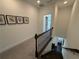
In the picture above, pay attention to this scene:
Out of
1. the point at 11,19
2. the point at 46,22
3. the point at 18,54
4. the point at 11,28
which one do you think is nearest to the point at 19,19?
the point at 11,19

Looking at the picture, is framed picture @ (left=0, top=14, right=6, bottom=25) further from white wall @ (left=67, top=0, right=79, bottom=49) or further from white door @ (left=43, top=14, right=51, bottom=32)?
white door @ (left=43, top=14, right=51, bottom=32)

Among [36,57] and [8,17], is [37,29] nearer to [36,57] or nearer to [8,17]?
[8,17]

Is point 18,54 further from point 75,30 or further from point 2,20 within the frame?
point 75,30

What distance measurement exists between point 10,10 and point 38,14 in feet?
11.8

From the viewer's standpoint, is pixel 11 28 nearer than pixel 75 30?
No

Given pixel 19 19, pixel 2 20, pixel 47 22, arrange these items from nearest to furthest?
pixel 2 20
pixel 19 19
pixel 47 22

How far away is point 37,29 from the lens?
7121 mm

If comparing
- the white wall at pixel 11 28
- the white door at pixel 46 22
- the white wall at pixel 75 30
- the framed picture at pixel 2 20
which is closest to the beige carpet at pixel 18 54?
the white wall at pixel 11 28

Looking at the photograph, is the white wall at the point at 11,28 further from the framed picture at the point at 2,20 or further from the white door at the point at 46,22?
the white door at the point at 46,22

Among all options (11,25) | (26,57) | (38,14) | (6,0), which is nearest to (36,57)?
(26,57)

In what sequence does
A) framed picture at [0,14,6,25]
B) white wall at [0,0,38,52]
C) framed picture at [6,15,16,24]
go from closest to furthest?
framed picture at [0,14,6,25], white wall at [0,0,38,52], framed picture at [6,15,16,24]

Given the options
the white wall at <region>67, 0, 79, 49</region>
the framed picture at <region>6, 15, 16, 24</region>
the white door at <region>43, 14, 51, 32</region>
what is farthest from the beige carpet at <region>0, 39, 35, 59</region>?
the white door at <region>43, 14, 51, 32</region>

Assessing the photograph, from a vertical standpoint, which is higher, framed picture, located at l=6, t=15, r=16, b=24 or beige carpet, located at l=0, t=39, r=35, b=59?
framed picture, located at l=6, t=15, r=16, b=24

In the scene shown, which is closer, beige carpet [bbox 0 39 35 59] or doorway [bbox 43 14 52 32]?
beige carpet [bbox 0 39 35 59]
